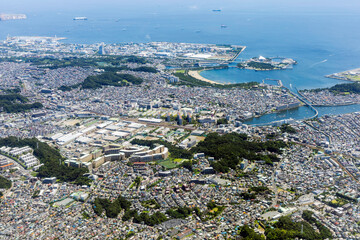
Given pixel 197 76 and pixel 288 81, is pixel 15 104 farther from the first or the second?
pixel 288 81

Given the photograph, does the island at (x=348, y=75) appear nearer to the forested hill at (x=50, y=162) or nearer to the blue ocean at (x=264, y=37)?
the blue ocean at (x=264, y=37)

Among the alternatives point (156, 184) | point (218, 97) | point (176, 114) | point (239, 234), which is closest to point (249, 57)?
point (218, 97)

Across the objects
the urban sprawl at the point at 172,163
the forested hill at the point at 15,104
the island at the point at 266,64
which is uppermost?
the island at the point at 266,64

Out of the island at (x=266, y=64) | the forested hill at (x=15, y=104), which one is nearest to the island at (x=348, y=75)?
the island at (x=266, y=64)

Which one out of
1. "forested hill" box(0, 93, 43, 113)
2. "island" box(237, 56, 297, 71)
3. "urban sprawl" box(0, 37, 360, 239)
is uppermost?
"island" box(237, 56, 297, 71)

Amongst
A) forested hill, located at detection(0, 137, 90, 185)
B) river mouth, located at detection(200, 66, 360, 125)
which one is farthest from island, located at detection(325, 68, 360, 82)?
forested hill, located at detection(0, 137, 90, 185)

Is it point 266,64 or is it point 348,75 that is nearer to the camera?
point 348,75

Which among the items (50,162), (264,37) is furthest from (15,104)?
(264,37)

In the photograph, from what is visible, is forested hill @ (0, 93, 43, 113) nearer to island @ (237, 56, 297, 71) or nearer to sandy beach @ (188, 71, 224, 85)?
sandy beach @ (188, 71, 224, 85)

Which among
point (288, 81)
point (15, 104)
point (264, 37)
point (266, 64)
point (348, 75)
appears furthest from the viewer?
point (264, 37)

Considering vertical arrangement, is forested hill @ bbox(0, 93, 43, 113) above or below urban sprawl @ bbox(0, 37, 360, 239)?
above
